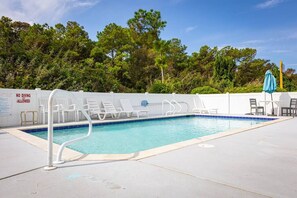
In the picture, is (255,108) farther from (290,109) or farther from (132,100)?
(132,100)

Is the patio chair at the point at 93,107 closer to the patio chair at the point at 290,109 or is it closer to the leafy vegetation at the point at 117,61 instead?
the leafy vegetation at the point at 117,61

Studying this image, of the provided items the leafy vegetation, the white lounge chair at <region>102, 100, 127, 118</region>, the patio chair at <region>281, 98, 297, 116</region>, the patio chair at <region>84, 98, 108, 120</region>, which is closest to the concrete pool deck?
the patio chair at <region>84, 98, 108, 120</region>

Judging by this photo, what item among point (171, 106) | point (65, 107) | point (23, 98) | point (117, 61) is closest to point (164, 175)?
point (23, 98)

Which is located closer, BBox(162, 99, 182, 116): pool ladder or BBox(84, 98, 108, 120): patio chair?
BBox(84, 98, 108, 120): patio chair

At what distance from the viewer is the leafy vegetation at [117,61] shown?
12.9 metres

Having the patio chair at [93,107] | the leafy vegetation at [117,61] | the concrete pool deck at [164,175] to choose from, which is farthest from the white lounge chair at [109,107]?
the concrete pool deck at [164,175]

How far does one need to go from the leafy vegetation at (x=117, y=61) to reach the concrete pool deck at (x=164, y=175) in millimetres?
10033

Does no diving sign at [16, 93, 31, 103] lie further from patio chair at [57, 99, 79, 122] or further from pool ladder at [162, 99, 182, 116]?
pool ladder at [162, 99, 182, 116]

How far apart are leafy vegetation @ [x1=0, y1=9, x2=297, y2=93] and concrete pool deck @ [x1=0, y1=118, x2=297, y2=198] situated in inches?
395

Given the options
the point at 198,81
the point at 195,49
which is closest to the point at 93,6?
the point at 198,81

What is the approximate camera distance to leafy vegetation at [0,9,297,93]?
1293 centimetres

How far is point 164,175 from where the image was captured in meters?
2.57

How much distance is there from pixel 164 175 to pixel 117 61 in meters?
18.7

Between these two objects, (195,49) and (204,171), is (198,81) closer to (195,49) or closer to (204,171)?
(195,49)
